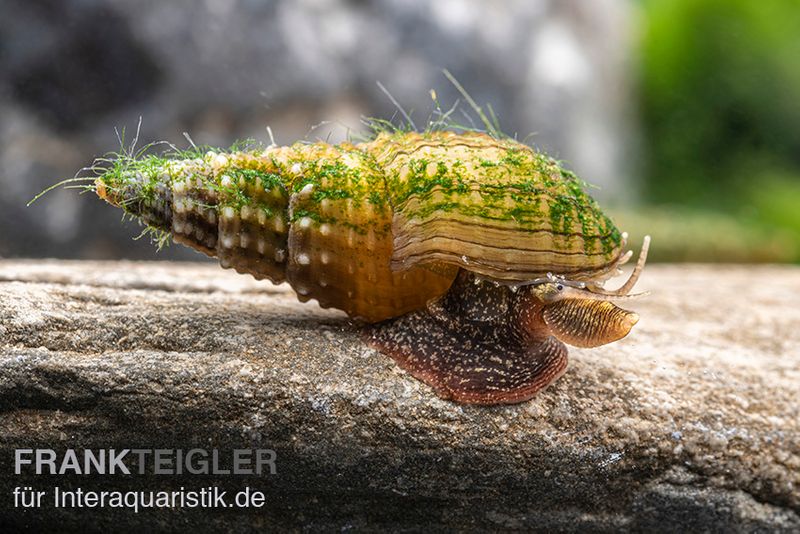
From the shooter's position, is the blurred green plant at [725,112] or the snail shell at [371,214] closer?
the snail shell at [371,214]

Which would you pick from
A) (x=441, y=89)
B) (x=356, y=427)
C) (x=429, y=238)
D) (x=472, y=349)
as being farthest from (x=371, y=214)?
(x=441, y=89)

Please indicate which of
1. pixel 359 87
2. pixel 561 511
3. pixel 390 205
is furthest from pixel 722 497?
pixel 359 87

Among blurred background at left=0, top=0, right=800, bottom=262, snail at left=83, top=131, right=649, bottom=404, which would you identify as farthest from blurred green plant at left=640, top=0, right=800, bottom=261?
snail at left=83, top=131, right=649, bottom=404

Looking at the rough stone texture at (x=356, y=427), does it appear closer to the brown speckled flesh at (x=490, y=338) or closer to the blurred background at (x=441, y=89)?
the brown speckled flesh at (x=490, y=338)

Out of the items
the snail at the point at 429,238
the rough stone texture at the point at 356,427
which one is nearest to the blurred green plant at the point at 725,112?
the rough stone texture at the point at 356,427

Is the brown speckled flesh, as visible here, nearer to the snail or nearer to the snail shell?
the snail

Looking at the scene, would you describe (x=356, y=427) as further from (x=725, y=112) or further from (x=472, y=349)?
(x=725, y=112)

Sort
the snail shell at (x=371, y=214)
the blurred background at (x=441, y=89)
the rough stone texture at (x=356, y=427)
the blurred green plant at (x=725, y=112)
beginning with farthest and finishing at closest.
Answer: the blurred green plant at (x=725, y=112)
the blurred background at (x=441, y=89)
the snail shell at (x=371, y=214)
the rough stone texture at (x=356, y=427)
